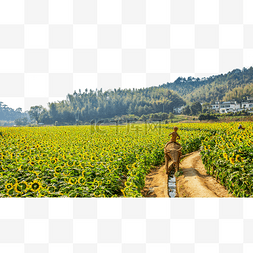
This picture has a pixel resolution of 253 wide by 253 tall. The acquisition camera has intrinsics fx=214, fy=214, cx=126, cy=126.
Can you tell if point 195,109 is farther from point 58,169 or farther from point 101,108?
point 58,169

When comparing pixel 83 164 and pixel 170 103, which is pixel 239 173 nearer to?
pixel 83 164

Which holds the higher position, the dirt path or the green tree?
the green tree

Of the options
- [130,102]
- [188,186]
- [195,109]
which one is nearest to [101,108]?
[130,102]

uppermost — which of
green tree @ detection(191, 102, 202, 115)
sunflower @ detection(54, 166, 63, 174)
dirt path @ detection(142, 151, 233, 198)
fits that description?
green tree @ detection(191, 102, 202, 115)

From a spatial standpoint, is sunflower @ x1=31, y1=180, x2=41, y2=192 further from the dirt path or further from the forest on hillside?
the forest on hillside

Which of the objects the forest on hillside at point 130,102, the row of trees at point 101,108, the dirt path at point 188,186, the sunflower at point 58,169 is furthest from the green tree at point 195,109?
the sunflower at point 58,169

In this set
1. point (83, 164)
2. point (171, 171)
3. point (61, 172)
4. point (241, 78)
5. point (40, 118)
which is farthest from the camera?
point (241, 78)

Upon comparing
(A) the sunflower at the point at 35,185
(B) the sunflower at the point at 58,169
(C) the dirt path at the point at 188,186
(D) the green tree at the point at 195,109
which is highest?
(D) the green tree at the point at 195,109

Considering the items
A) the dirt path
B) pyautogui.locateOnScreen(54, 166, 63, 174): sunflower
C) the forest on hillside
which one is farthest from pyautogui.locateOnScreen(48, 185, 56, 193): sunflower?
the forest on hillside

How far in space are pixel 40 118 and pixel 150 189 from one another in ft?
177

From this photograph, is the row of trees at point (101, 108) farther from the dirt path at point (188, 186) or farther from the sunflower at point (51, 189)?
the sunflower at point (51, 189)

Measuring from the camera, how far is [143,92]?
92.0 meters

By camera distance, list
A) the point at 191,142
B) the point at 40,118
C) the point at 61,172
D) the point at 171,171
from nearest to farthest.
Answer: the point at 61,172, the point at 171,171, the point at 191,142, the point at 40,118

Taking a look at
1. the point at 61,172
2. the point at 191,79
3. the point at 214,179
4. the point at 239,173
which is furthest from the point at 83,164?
the point at 191,79
